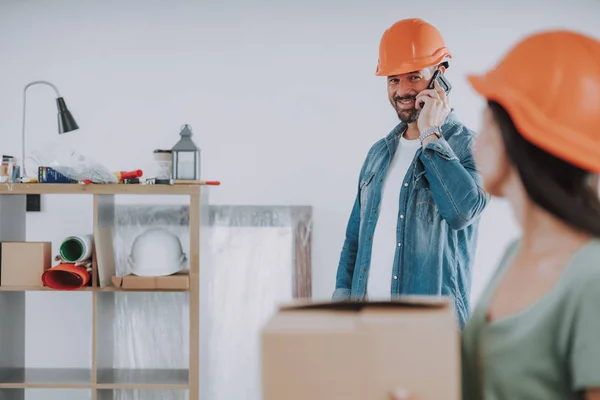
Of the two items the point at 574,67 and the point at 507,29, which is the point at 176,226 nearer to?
the point at 507,29

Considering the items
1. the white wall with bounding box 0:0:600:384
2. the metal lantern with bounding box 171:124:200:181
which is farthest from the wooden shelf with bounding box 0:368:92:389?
the metal lantern with bounding box 171:124:200:181

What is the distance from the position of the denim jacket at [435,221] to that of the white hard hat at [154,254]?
37.0 inches

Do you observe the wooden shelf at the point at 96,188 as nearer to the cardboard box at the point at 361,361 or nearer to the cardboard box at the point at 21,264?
the cardboard box at the point at 21,264

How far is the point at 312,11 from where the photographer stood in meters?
3.35

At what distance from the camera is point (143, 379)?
10.3ft

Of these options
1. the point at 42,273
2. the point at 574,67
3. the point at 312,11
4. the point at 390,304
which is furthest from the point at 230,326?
the point at 574,67

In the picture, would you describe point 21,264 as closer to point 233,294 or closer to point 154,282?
point 154,282

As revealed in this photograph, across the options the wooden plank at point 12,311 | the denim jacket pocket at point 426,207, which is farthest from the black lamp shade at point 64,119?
the denim jacket pocket at point 426,207

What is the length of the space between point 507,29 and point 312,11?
0.97m

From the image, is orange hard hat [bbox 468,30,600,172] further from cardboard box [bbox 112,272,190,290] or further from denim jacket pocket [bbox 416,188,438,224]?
cardboard box [bbox 112,272,190,290]

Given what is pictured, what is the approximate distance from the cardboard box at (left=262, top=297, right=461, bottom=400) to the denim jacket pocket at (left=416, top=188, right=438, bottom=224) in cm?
143

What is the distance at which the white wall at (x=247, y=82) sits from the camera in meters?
3.32

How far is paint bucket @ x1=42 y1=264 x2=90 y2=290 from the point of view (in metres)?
2.97

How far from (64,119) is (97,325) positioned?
0.97 m
